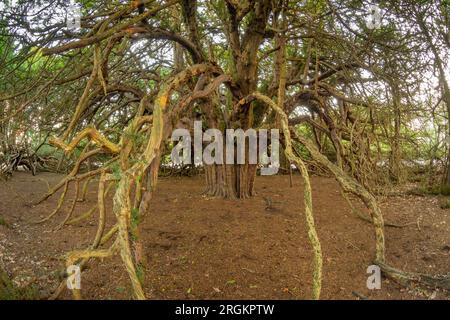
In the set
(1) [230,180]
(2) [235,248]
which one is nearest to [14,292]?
(2) [235,248]

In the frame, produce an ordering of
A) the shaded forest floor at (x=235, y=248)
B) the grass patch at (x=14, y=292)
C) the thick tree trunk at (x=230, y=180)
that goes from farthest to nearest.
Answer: the thick tree trunk at (x=230, y=180)
the shaded forest floor at (x=235, y=248)
the grass patch at (x=14, y=292)

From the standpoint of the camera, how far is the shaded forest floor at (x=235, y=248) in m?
3.41

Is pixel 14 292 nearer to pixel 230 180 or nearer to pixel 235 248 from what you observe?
pixel 235 248

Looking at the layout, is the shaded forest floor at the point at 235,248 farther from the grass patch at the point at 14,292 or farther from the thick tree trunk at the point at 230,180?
the thick tree trunk at the point at 230,180

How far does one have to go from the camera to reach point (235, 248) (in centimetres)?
416

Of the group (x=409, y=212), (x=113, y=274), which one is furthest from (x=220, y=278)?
(x=409, y=212)

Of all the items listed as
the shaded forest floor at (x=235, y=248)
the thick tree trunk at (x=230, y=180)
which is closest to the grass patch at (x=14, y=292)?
the shaded forest floor at (x=235, y=248)

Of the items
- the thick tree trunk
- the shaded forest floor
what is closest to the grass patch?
the shaded forest floor

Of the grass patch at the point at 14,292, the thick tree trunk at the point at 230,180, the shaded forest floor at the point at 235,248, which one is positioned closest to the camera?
the grass patch at the point at 14,292

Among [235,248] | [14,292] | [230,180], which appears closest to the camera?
[14,292]

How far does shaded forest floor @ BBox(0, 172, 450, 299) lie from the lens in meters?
3.41

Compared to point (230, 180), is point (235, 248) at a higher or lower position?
lower

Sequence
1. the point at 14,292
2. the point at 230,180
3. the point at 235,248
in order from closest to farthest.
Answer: the point at 14,292 → the point at 235,248 → the point at 230,180
